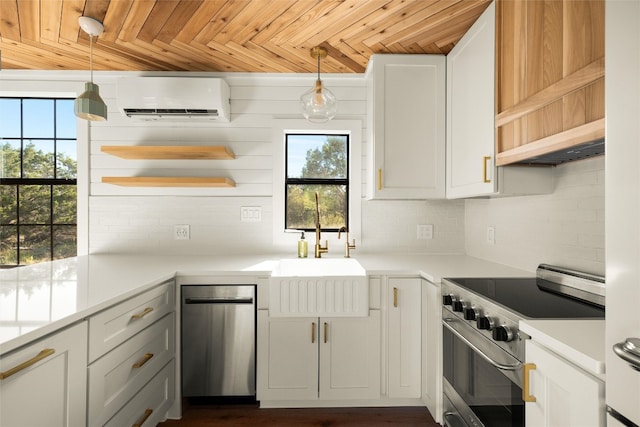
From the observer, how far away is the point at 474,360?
1.44m

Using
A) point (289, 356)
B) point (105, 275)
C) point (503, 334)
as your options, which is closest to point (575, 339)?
point (503, 334)

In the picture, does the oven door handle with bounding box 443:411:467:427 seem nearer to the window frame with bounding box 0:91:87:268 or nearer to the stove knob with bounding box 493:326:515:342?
the stove knob with bounding box 493:326:515:342

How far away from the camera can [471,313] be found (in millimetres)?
1414

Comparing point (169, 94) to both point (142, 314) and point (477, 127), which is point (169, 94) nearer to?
point (142, 314)

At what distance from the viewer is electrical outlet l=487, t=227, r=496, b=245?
229cm

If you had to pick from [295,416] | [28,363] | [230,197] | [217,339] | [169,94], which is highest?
[169,94]

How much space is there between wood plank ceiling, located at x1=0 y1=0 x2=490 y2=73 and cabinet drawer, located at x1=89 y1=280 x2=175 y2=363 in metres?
1.46

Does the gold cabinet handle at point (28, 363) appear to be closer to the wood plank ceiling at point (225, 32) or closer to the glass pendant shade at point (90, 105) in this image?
the glass pendant shade at point (90, 105)

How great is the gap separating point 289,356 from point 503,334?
121 cm

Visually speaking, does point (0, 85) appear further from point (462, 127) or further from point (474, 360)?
point (474, 360)

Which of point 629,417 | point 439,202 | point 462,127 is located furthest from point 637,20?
point 439,202

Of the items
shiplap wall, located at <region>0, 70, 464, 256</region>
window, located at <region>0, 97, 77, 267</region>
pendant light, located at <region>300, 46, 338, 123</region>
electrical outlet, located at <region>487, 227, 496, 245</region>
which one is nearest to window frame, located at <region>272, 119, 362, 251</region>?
shiplap wall, located at <region>0, 70, 464, 256</region>

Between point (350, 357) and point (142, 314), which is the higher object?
point (142, 314)

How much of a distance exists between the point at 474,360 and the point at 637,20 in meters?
1.25
